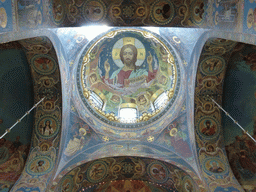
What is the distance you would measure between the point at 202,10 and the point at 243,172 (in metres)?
6.99

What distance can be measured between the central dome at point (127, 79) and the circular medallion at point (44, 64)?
7.91ft

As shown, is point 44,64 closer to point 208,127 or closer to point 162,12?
point 162,12

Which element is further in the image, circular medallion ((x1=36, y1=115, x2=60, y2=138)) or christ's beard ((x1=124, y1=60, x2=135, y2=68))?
christ's beard ((x1=124, y1=60, x2=135, y2=68))

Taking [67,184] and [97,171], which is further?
[97,171]

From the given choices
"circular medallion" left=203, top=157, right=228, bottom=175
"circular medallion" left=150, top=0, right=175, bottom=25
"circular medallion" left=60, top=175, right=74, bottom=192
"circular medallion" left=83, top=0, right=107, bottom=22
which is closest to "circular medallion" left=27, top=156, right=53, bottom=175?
"circular medallion" left=60, top=175, right=74, bottom=192

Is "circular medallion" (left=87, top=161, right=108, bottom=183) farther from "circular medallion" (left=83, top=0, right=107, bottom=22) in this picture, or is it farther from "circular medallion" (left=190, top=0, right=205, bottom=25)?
"circular medallion" (left=190, top=0, right=205, bottom=25)

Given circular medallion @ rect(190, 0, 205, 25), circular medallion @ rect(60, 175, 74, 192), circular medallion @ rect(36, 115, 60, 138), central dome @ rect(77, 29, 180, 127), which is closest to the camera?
circular medallion @ rect(190, 0, 205, 25)

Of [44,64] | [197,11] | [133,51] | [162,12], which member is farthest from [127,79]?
[197,11]

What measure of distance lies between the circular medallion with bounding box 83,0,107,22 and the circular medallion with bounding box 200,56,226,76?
4.64 metres

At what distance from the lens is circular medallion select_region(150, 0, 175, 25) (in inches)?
334

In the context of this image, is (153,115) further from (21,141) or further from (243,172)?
(21,141)

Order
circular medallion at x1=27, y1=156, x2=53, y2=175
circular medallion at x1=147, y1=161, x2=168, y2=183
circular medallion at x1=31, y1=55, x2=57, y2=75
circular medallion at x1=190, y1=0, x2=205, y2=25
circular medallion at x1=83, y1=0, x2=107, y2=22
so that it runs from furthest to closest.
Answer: circular medallion at x1=147, y1=161, x2=168, y2=183 < circular medallion at x1=27, y1=156, x2=53, y2=175 < circular medallion at x1=31, y1=55, x2=57, y2=75 < circular medallion at x1=83, y1=0, x2=107, y2=22 < circular medallion at x1=190, y1=0, x2=205, y2=25

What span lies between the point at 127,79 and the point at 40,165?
7.38 m

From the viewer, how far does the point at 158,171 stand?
12.2m
